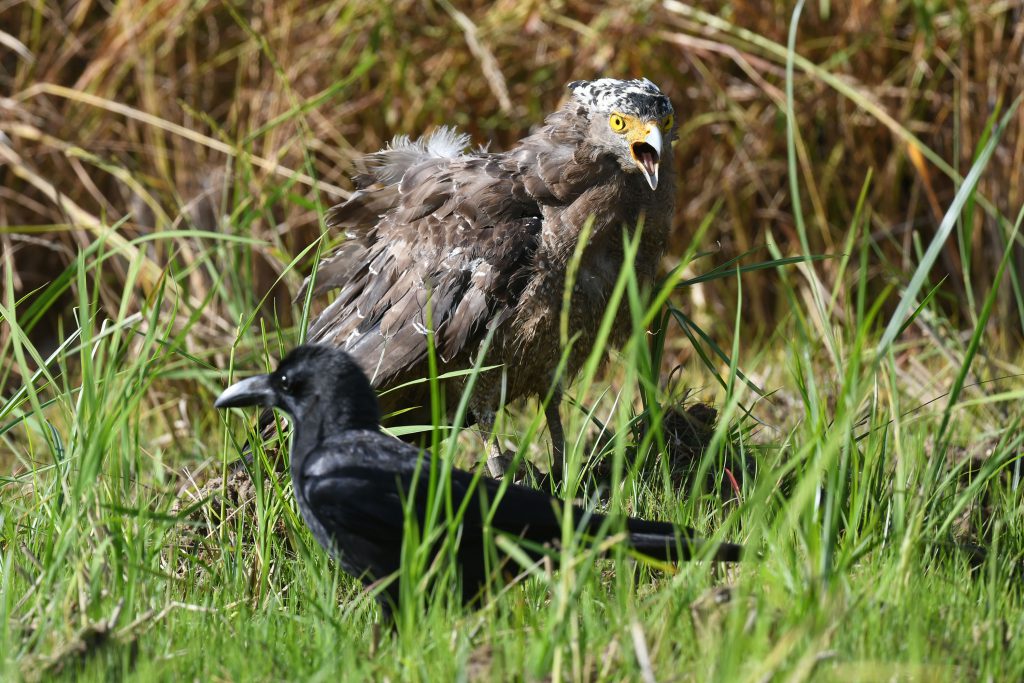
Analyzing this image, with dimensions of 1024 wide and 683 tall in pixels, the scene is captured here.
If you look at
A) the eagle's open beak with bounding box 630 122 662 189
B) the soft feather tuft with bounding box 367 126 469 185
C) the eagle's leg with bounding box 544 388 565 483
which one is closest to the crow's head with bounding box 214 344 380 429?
the eagle's leg with bounding box 544 388 565 483

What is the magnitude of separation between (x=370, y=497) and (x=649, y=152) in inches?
71.5

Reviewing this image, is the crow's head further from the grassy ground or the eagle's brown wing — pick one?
the eagle's brown wing

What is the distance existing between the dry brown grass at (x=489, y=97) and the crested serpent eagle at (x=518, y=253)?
1.76 meters

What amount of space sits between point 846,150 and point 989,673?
4.52m

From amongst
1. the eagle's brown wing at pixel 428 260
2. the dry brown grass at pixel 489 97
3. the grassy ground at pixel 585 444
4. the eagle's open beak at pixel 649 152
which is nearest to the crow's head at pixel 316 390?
the grassy ground at pixel 585 444

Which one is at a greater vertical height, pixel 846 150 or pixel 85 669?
pixel 846 150

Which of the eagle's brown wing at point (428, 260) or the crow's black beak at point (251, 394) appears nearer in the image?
the crow's black beak at point (251, 394)

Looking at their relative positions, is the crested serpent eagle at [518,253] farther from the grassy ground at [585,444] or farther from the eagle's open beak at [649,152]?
the grassy ground at [585,444]

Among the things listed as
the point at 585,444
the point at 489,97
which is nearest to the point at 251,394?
the point at 585,444

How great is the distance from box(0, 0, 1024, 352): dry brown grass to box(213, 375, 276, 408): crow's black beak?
116 inches

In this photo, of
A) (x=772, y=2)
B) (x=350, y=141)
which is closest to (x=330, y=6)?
(x=350, y=141)

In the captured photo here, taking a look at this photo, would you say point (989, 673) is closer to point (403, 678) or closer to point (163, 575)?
point (403, 678)

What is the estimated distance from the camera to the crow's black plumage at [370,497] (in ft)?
8.25

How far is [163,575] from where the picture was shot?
8.26 ft
